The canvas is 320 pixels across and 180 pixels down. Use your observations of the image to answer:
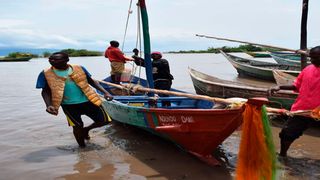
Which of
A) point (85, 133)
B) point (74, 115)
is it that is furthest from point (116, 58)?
point (74, 115)

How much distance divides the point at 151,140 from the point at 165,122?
1680mm

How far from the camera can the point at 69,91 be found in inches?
235

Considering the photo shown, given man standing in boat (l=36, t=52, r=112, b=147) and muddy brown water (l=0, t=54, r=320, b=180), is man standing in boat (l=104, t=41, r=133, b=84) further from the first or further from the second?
man standing in boat (l=36, t=52, r=112, b=147)

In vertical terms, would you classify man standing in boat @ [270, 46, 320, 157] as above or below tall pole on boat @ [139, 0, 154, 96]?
below

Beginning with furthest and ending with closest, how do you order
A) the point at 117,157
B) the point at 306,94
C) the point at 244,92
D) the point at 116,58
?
the point at 116,58 < the point at 244,92 < the point at 117,157 < the point at 306,94

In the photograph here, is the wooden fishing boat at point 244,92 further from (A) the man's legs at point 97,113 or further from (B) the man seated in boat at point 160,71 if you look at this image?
(A) the man's legs at point 97,113

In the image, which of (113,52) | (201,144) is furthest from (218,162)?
(113,52)

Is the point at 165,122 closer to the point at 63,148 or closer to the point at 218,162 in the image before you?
the point at 218,162

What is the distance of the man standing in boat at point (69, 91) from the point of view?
5781 millimetres

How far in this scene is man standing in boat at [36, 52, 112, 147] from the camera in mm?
5781

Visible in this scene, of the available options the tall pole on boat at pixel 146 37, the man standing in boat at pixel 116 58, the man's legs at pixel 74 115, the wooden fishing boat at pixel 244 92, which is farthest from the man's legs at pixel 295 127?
the man standing in boat at pixel 116 58

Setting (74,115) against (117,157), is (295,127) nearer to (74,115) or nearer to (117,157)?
(117,157)

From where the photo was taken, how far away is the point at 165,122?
5.15m

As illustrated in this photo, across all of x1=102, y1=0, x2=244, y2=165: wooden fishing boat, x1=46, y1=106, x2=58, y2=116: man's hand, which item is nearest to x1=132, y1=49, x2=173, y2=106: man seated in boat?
x1=102, y1=0, x2=244, y2=165: wooden fishing boat
